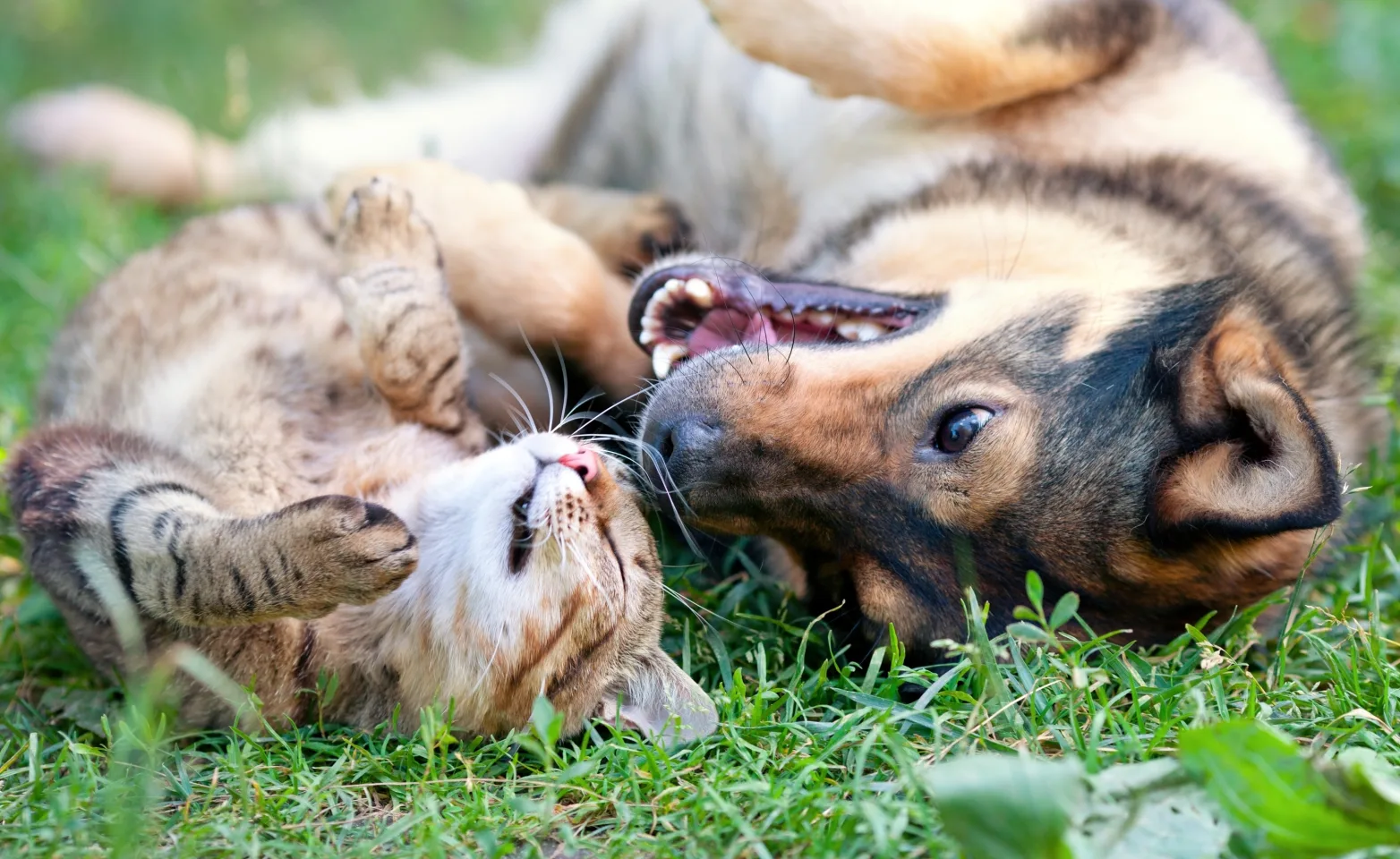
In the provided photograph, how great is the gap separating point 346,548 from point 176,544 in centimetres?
46

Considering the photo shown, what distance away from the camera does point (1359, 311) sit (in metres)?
4.19

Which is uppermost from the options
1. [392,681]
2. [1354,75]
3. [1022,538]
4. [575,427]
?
[1354,75]

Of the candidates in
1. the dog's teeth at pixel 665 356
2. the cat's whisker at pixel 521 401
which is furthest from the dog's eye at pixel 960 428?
the cat's whisker at pixel 521 401

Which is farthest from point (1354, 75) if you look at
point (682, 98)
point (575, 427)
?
point (575, 427)

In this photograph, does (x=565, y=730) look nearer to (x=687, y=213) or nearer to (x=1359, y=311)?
(x=687, y=213)

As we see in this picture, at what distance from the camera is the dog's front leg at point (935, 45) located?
3998 mm

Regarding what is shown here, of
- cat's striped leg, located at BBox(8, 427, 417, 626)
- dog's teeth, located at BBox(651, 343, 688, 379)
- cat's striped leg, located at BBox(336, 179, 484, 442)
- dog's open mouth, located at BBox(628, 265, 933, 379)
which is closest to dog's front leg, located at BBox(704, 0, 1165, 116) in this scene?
dog's open mouth, located at BBox(628, 265, 933, 379)

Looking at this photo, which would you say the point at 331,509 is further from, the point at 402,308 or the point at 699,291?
the point at 699,291

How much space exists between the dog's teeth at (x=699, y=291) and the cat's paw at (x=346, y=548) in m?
1.19

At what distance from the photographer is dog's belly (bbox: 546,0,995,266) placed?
14.2 ft

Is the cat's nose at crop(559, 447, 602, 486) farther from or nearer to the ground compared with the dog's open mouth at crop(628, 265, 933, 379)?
nearer to the ground

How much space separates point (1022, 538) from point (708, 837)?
3.50 ft

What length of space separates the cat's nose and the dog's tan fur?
0.23 metres

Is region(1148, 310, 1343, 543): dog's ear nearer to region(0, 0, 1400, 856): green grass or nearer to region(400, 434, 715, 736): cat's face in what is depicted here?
region(0, 0, 1400, 856): green grass
